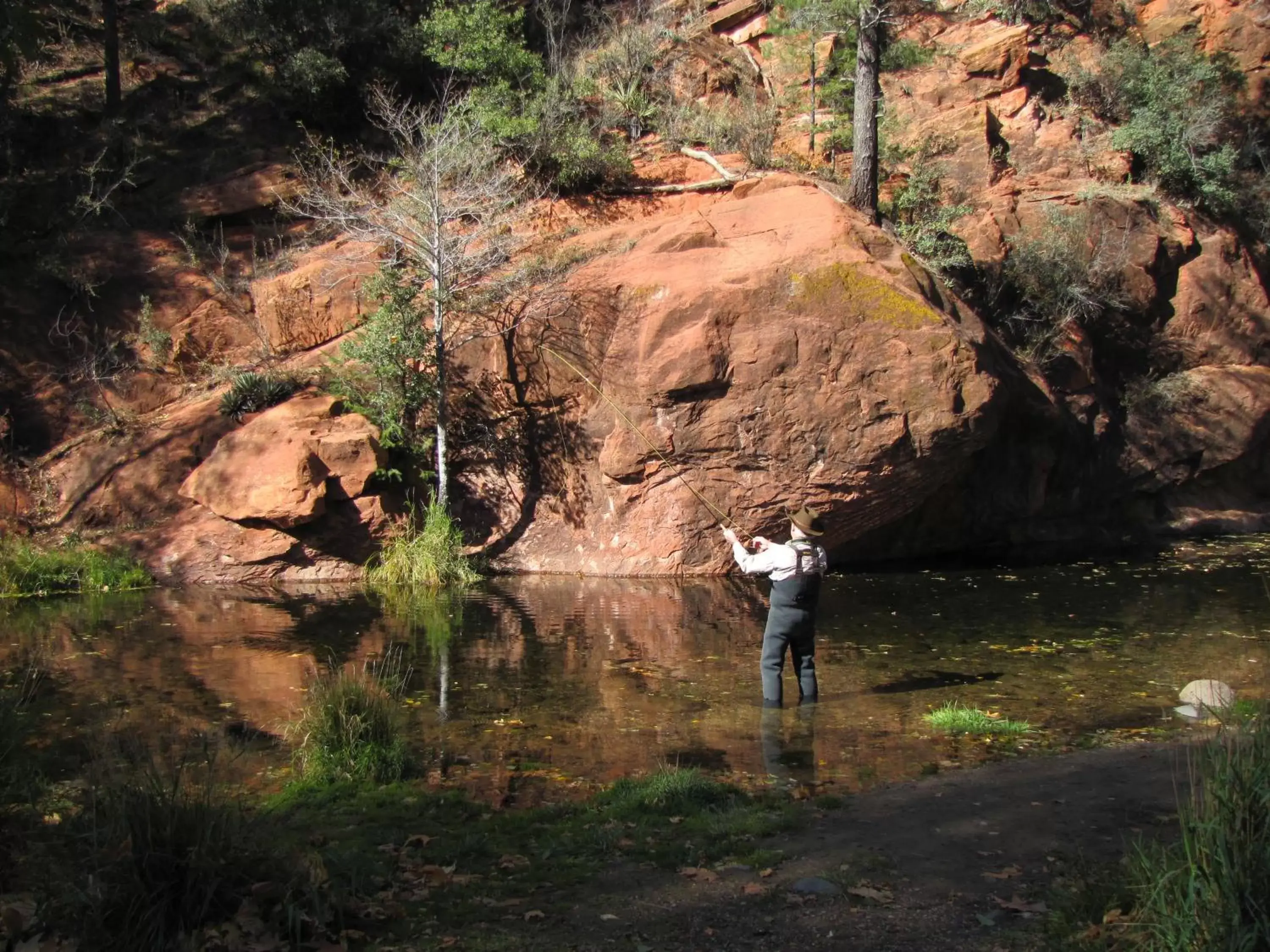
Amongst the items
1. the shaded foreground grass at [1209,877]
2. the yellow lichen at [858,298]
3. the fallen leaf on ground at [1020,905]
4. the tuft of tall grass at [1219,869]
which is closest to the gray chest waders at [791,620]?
the fallen leaf on ground at [1020,905]

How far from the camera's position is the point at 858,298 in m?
16.7

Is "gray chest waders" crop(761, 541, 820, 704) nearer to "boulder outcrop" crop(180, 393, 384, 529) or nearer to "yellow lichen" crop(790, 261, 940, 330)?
"yellow lichen" crop(790, 261, 940, 330)

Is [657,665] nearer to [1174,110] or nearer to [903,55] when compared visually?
[903,55]

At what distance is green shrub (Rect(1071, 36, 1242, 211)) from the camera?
25297mm

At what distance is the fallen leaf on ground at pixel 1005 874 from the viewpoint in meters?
5.40

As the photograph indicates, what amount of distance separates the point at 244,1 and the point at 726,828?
24.5 meters

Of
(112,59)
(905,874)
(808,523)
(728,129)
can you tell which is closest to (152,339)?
(112,59)

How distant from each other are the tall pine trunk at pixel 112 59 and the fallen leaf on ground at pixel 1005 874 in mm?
26025

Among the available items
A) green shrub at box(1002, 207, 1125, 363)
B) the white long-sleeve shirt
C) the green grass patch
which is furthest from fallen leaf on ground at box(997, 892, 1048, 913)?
green shrub at box(1002, 207, 1125, 363)

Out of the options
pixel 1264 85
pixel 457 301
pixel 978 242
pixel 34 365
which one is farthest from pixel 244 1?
pixel 1264 85

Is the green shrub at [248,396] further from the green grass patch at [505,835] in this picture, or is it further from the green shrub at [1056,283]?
the green shrub at [1056,283]

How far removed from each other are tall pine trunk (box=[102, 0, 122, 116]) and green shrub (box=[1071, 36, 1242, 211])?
22.4 metres

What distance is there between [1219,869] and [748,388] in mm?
13267

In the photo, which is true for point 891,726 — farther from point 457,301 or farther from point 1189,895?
point 457,301
